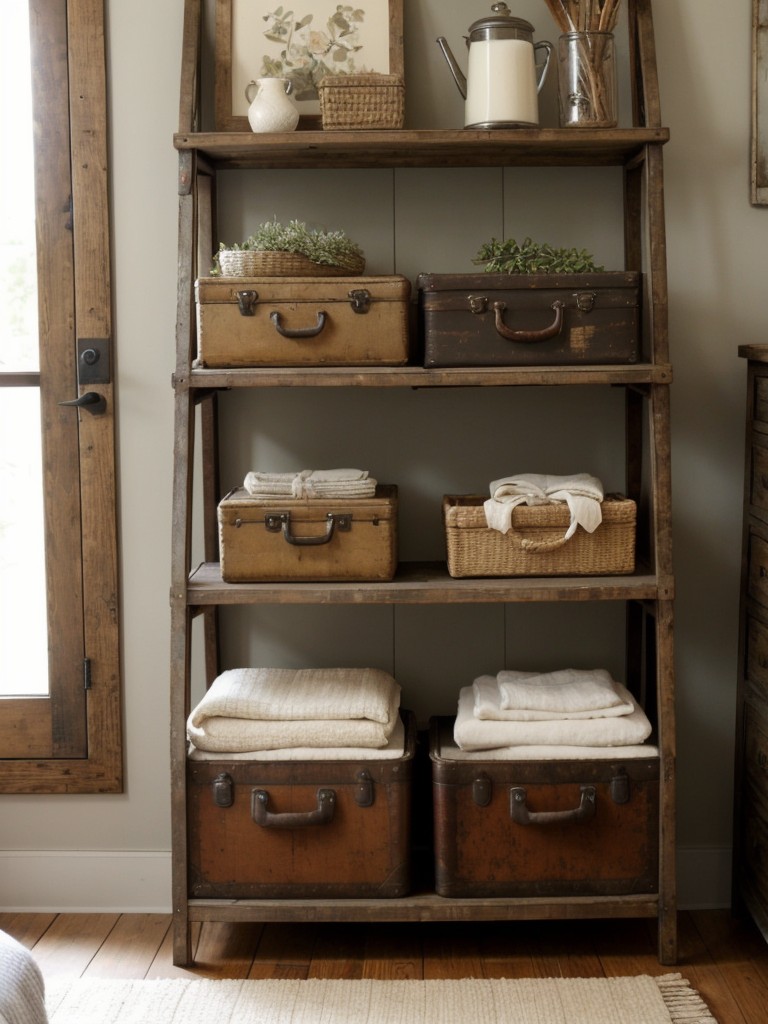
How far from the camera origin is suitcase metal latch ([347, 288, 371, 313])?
7.65 feet

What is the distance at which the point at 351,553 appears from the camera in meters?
2.39

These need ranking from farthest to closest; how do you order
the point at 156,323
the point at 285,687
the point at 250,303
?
the point at 156,323, the point at 285,687, the point at 250,303

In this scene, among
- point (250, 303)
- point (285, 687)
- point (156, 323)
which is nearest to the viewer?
point (250, 303)

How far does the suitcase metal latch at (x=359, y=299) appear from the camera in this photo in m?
2.33

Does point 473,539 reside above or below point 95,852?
above

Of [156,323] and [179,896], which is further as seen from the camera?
[156,323]

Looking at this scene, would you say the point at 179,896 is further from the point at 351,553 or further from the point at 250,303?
the point at 250,303

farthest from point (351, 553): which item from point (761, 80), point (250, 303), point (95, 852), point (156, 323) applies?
point (761, 80)

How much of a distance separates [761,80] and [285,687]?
167cm

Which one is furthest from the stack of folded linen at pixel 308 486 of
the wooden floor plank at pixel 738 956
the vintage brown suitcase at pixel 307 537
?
the wooden floor plank at pixel 738 956

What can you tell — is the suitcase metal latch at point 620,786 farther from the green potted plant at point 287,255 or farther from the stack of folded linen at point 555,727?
the green potted plant at point 287,255

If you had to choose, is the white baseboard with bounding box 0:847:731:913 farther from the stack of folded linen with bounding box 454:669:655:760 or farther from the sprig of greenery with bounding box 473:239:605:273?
the sprig of greenery with bounding box 473:239:605:273

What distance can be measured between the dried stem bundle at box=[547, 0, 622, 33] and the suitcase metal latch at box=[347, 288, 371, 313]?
68 centimetres

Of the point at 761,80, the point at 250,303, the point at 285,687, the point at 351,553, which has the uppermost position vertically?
the point at 761,80
